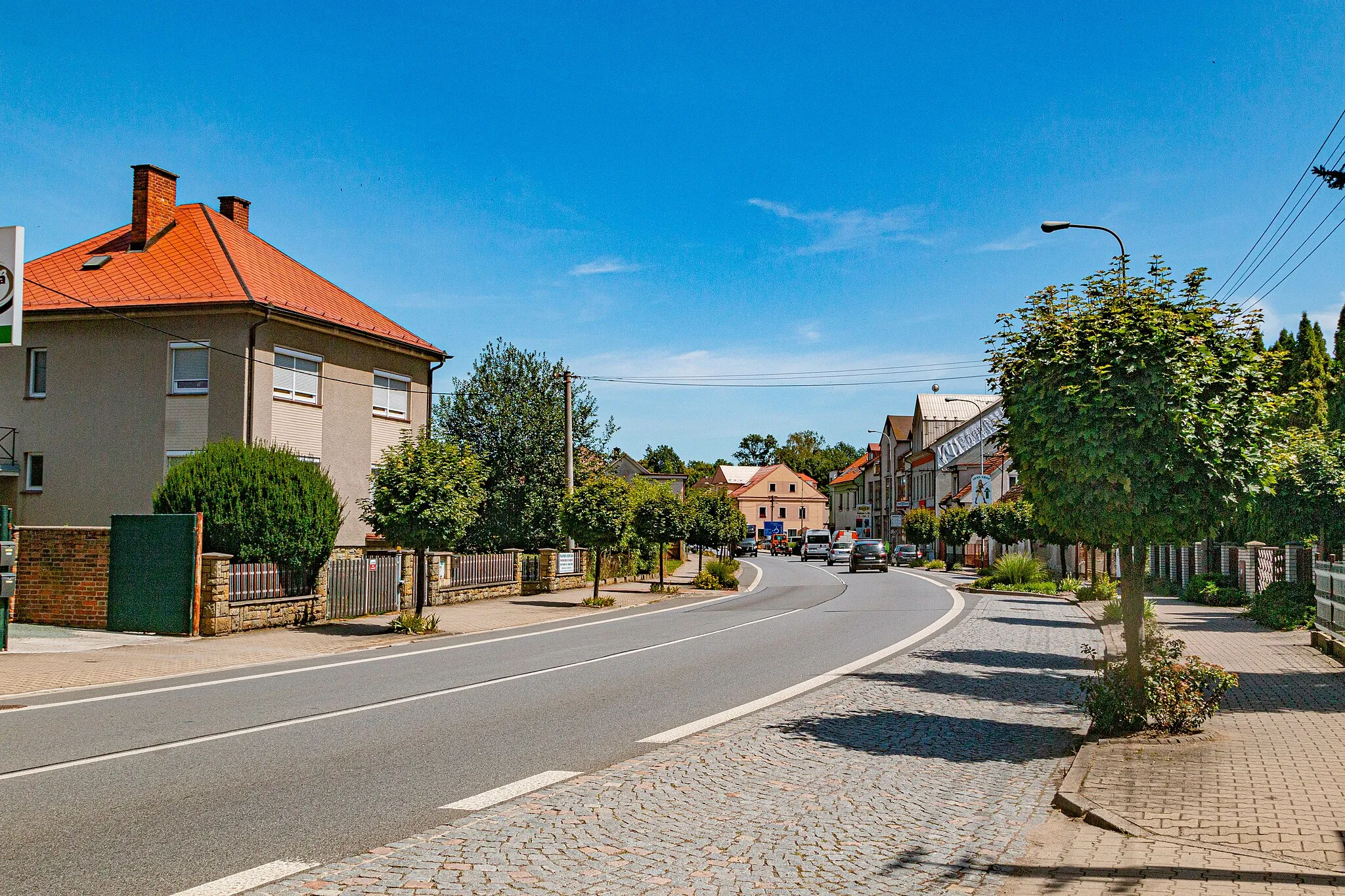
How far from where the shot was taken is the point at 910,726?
31.4ft

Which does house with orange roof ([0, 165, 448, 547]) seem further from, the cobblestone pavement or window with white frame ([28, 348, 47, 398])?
the cobblestone pavement

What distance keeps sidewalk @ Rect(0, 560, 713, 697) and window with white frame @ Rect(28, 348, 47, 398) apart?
12186 mm

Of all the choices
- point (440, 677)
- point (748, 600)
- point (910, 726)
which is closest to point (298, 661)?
point (440, 677)

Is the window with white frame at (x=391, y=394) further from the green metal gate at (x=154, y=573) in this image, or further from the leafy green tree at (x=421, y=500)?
the green metal gate at (x=154, y=573)

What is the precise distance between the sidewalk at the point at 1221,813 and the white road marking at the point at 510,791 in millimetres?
3150

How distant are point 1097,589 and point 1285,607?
8.86 meters

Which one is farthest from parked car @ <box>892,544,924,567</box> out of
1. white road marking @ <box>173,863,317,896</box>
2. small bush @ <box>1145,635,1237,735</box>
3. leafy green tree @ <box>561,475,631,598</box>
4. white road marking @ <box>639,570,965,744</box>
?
white road marking @ <box>173,863,317,896</box>

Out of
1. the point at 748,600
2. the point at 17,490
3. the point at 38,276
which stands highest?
the point at 38,276

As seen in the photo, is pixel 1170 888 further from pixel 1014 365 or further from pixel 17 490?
pixel 17 490

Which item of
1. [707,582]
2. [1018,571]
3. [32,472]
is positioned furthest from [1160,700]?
[1018,571]

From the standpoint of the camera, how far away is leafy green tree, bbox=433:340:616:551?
3647 centimetres

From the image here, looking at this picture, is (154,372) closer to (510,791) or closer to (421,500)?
(421,500)

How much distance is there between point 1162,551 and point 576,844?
37.0 metres

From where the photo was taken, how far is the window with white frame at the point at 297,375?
91.2 feet
